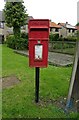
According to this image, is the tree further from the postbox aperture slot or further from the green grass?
the postbox aperture slot

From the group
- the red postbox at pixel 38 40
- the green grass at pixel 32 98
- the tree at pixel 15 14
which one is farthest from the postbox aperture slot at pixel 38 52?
the tree at pixel 15 14

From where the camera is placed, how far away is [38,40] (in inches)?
183

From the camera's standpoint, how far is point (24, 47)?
21.9m

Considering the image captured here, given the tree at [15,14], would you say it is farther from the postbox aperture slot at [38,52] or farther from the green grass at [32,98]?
the postbox aperture slot at [38,52]

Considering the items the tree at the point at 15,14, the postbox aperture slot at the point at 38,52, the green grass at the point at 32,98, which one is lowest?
the green grass at the point at 32,98

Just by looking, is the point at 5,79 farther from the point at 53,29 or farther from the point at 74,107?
the point at 53,29

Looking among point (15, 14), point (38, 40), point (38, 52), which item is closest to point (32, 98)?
point (38, 52)

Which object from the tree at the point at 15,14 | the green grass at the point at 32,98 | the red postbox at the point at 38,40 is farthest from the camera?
the tree at the point at 15,14

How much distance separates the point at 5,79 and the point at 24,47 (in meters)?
15.0

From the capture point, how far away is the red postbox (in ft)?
15.0

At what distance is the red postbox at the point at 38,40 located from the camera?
4582mm

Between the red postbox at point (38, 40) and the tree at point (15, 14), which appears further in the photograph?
the tree at point (15, 14)

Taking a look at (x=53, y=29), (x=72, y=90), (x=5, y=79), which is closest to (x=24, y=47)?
(x=5, y=79)

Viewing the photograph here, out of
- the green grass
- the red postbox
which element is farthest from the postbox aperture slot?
the green grass
